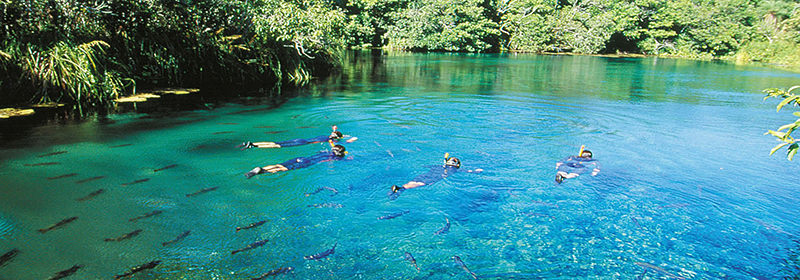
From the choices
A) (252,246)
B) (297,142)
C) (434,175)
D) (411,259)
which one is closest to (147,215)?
(252,246)

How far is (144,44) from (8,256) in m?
9.93

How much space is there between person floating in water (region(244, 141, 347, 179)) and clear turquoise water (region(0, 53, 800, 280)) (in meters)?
0.15

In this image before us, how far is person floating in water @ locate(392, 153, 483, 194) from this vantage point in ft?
22.5

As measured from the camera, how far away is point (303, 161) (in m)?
7.80

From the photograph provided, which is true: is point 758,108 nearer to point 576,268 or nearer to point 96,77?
point 576,268

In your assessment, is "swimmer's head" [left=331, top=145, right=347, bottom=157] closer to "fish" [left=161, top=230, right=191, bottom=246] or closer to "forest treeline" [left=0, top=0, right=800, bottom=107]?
"fish" [left=161, top=230, right=191, bottom=246]

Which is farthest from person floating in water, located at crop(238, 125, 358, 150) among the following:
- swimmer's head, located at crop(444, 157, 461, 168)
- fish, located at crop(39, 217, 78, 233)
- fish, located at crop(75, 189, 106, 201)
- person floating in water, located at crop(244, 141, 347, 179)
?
fish, located at crop(39, 217, 78, 233)

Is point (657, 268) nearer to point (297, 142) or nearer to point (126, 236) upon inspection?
point (126, 236)

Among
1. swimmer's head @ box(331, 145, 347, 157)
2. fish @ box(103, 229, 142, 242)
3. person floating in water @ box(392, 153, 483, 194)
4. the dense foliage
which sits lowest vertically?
fish @ box(103, 229, 142, 242)

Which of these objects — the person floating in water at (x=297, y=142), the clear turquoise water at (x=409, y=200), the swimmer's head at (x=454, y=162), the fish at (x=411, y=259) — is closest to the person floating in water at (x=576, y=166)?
the clear turquoise water at (x=409, y=200)

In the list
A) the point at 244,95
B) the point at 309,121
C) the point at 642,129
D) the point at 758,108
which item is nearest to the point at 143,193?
the point at 309,121

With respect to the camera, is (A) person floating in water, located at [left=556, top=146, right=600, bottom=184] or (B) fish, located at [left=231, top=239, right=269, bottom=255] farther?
(A) person floating in water, located at [left=556, top=146, right=600, bottom=184]

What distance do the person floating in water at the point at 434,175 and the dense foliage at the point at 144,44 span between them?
8655 mm

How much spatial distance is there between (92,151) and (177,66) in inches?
275
